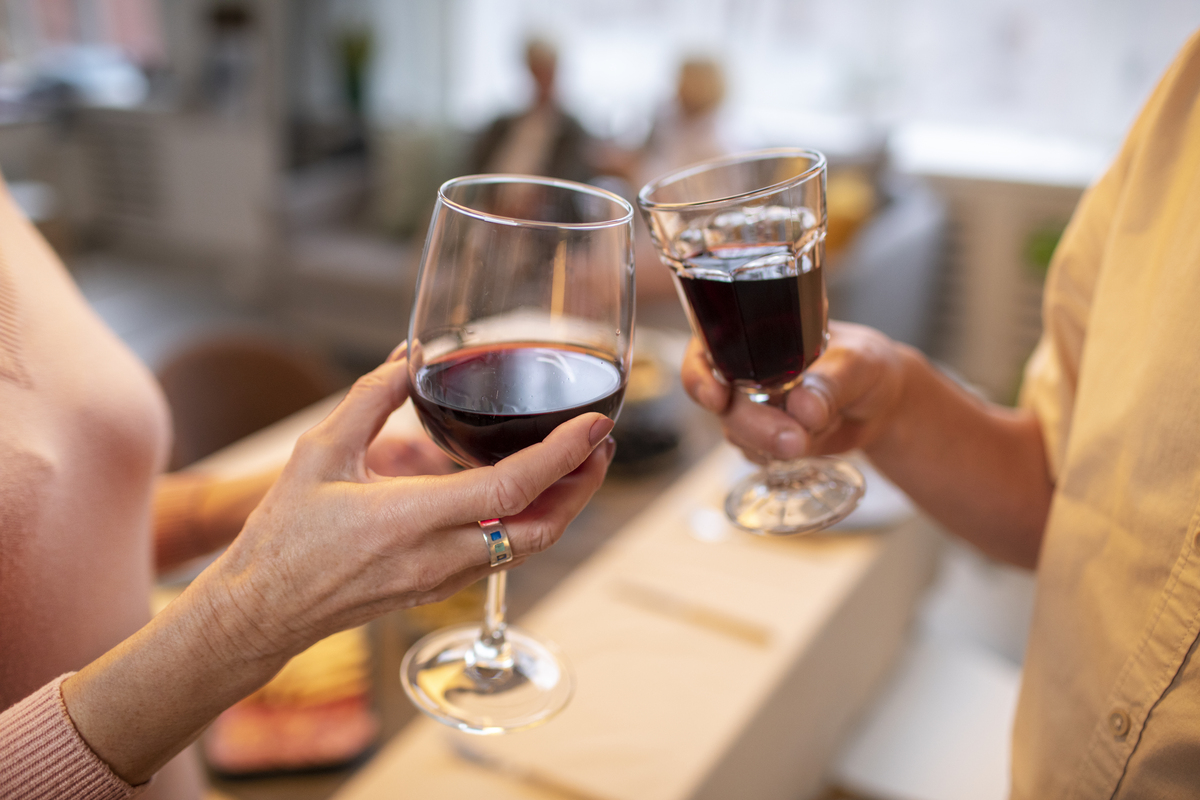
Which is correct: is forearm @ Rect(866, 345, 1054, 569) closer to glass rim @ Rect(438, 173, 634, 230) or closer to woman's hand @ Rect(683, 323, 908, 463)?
woman's hand @ Rect(683, 323, 908, 463)

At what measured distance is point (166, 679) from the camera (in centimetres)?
53

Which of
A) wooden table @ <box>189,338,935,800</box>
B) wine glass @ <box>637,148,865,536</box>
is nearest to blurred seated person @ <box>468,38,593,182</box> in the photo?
wooden table @ <box>189,338,935,800</box>

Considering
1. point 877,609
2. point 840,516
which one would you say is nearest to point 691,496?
point 877,609

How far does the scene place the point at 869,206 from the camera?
3879 mm

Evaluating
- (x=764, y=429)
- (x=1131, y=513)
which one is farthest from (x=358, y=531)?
(x=1131, y=513)

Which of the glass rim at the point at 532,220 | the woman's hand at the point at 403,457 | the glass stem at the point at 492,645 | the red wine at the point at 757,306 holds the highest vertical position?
the glass rim at the point at 532,220

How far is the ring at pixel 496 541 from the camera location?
0.52 meters

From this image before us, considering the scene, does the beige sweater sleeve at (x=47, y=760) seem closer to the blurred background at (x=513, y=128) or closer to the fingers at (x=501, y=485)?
the fingers at (x=501, y=485)

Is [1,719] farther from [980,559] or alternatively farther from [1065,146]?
[1065,146]

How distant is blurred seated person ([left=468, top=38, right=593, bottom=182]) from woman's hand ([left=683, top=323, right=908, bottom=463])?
3.52 metres

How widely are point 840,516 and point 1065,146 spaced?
4.53m

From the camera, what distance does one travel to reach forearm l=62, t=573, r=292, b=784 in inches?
21.0

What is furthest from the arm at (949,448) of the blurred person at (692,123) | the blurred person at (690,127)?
the blurred person at (692,123)

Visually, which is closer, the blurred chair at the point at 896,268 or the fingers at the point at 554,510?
the fingers at the point at 554,510
